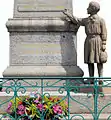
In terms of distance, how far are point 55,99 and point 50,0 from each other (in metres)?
2.90

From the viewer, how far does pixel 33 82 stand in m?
7.02

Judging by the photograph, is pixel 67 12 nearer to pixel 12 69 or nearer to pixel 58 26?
pixel 58 26

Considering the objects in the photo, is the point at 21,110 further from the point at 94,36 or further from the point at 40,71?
the point at 94,36

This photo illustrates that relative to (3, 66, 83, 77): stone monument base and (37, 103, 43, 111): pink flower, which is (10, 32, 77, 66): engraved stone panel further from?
(37, 103, 43, 111): pink flower

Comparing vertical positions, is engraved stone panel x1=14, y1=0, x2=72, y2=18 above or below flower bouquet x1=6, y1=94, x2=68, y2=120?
above

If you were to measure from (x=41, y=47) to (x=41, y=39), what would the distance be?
0.18m

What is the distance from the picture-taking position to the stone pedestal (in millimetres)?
7109

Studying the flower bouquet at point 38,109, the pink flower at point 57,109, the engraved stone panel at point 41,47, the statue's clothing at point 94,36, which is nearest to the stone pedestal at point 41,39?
the engraved stone panel at point 41,47

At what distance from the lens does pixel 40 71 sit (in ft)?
22.8

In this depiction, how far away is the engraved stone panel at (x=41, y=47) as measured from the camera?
23.5 feet

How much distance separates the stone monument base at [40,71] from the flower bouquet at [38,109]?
5.94 feet

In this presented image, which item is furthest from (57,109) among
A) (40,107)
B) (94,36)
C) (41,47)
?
(41,47)

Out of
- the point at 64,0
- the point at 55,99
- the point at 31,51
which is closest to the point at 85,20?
the point at 64,0

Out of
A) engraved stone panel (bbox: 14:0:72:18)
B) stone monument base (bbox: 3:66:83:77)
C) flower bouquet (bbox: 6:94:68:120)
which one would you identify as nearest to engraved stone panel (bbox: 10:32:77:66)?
stone monument base (bbox: 3:66:83:77)
